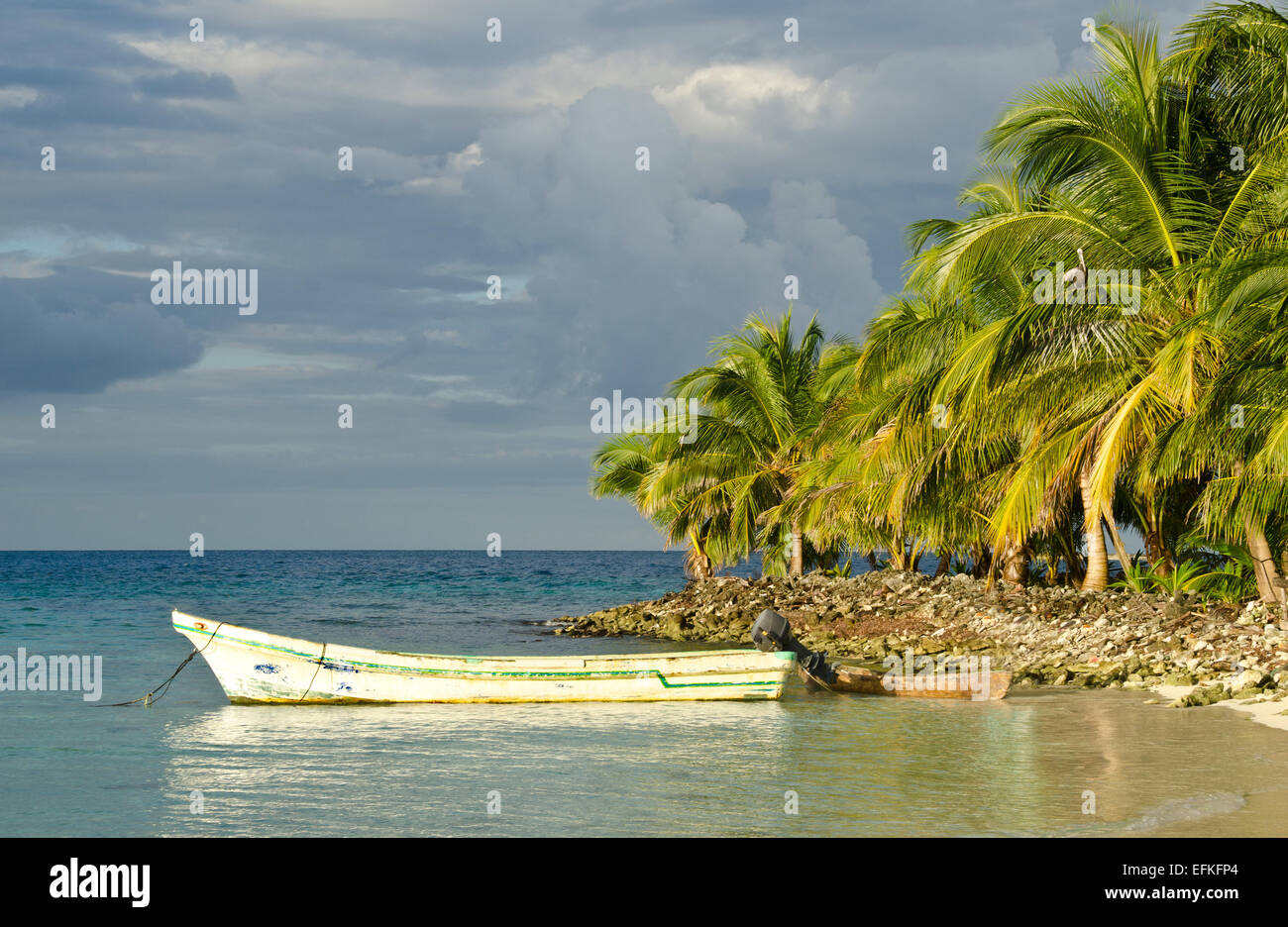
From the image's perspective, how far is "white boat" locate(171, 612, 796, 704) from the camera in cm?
1647

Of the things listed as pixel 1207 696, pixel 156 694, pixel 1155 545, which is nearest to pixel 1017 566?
pixel 1155 545

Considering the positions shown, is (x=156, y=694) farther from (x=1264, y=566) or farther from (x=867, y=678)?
(x=1264, y=566)

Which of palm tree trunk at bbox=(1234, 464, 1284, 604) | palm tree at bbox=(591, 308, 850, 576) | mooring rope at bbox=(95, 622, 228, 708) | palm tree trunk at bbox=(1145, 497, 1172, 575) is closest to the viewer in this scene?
mooring rope at bbox=(95, 622, 228, 708)

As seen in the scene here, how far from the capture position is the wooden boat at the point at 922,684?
16656mm

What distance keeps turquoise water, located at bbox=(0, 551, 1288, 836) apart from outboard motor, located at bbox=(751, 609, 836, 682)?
0.44 metres

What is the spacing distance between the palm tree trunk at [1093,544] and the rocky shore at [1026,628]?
32cm

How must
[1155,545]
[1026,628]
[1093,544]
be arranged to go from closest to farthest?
[1093,544] < [1026,628] < [1155,545]

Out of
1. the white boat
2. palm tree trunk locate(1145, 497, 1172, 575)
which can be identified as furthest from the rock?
palm tree trunk locate(1145, 497, 1172, 575)

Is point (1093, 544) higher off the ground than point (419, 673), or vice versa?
point (1093, 544)

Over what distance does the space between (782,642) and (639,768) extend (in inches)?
196

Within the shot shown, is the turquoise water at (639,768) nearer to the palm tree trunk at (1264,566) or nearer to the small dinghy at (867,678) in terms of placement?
the small dinghy at (867,678)

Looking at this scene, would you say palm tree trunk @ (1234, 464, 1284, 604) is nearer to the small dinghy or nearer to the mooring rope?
the small dinghy

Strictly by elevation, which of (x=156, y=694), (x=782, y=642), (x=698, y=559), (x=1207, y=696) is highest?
(x=698, y=559)

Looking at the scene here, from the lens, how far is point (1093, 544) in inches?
811
